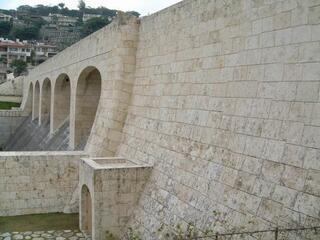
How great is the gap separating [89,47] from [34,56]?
70.7 meters

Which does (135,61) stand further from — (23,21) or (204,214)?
(23,21)

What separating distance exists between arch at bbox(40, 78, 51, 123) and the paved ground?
16.3 metres

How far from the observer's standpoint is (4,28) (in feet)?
349

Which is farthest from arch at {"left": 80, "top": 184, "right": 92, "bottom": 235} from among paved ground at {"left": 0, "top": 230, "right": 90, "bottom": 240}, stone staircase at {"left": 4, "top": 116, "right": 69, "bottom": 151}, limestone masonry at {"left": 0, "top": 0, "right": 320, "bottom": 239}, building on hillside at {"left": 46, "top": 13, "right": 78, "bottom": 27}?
building on hillside at {"left": 46, "top": 13, "right": 78, "bottom": 27}

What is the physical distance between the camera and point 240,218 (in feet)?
17.6

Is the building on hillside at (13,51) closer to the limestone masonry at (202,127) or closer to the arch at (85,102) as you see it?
the arch at (85,102)

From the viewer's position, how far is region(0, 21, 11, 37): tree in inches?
4173

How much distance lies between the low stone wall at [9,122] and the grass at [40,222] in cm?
2016

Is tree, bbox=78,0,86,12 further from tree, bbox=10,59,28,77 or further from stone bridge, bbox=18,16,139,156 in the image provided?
stone bridge, bbox=18,16,139,156

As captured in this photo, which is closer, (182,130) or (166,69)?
(182,130)

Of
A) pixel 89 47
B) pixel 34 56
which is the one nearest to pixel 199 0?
pixel 89 47

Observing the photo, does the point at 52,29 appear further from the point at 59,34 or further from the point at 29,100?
the point at 29,100

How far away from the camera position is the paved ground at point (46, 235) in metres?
8.09

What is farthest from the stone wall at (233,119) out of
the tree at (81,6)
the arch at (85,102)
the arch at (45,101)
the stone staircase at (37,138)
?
the tree at (81,6)
